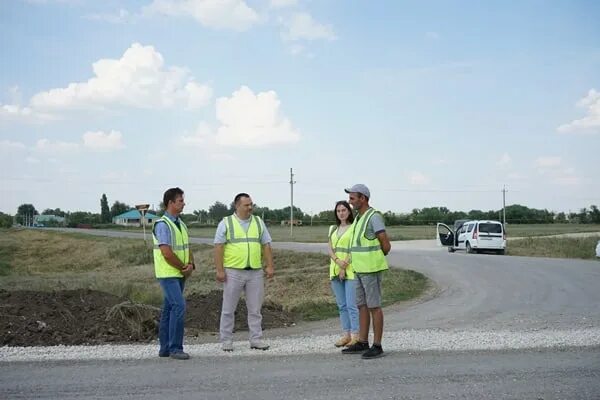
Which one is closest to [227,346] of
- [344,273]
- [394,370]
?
[344,273]

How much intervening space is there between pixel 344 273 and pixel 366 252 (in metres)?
0.85

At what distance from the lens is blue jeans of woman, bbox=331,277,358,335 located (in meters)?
7.93

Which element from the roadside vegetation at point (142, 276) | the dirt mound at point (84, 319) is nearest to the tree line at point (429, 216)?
the roadside vegetation at point (142, 276)

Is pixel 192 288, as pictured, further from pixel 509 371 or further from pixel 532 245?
pixel 532 245

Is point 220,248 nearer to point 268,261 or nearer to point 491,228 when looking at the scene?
point 268,261

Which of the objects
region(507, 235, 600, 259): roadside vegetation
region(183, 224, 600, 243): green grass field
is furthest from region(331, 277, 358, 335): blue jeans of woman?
region(183, 224, 600, 243): green grass field

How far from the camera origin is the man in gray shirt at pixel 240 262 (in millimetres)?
7742

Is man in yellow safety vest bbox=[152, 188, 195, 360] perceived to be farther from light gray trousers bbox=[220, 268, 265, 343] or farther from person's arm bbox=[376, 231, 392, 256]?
person's arm bbox=[376, 231, 392, 256]

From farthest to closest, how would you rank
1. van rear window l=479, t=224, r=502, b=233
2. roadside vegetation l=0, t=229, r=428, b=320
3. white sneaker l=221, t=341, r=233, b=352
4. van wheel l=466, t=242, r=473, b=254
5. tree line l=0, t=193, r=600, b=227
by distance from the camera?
tree line l=0, t=193, r=600, b=227 < van wheel l=466, t=242, r=473, b=254 < van rear window l=479, t=224, r=502, b=233 < roadside vegetation l=0, t=229, r=428, b=320 < white sneaker l=221, t=341, r=233, b=352

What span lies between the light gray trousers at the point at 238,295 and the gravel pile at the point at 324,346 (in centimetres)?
24

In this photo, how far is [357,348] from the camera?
742 centimetres

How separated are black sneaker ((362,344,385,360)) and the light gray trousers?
1.46 metres

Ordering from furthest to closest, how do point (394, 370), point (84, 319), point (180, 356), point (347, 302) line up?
point (84, 319), point (347, 302), point (180, 356), point (394, 370)

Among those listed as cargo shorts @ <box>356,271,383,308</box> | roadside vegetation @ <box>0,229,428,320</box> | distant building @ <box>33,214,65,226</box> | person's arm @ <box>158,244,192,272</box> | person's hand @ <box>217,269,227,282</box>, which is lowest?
roadside vegetation @ <box>0,229,428,320</box>
